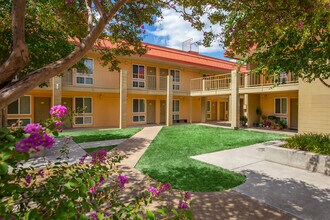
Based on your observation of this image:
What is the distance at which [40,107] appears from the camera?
15.4 m

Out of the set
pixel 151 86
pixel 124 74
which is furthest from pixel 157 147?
pixel 151 86

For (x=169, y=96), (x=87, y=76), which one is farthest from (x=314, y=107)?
→ (x=87, y=76)

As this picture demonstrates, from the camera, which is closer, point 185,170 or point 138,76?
point 185,170

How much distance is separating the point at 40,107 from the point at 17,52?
606 inches

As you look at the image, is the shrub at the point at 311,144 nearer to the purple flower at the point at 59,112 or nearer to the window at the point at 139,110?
the purple flower at the point at 59,112

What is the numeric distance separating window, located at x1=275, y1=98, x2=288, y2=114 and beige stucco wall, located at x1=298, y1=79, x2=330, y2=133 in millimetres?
4307

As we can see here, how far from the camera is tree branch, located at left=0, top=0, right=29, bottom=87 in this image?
2.20 meters

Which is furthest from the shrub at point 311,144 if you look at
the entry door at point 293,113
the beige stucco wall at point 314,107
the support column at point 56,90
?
the support column at point 56,90

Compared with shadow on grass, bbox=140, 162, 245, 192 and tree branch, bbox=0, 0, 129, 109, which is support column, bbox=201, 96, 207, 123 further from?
tree branch, bbox=0, 0, 129, 109

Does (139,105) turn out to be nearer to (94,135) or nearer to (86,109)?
(86,109)

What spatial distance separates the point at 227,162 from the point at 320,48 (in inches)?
165

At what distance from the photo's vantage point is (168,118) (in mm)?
17438

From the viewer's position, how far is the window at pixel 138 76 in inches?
701

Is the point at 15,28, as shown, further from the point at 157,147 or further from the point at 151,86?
the point at 151,86
